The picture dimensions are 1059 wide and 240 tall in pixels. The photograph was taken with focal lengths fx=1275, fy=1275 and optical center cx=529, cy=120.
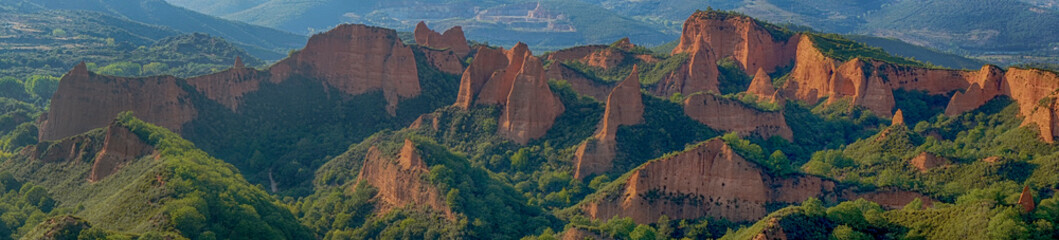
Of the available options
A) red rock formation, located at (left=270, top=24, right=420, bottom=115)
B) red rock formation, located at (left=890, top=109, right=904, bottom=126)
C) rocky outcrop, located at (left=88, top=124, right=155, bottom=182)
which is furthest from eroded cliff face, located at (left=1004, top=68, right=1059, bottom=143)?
rocky outcrop, located at (left=88, top=124, right=155, bottom=182)

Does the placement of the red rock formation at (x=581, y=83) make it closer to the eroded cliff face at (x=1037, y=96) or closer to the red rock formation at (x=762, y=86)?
the red rock formation at (x=762, y=86)

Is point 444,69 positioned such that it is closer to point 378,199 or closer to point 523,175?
point 523,175

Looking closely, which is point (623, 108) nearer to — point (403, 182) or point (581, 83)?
point (581, 83)

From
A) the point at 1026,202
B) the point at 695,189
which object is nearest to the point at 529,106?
the point at 695,189

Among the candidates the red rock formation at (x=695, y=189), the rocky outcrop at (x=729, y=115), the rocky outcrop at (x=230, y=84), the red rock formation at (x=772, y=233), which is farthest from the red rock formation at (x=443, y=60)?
the red rock formation at (x=772, y=233)

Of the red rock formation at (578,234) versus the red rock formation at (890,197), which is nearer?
the red rock formation at (578,234)

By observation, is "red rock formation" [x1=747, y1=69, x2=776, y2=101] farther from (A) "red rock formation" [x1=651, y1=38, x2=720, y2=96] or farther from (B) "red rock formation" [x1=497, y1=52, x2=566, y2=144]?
(B) "red rock formation" [x1=497, y1=52, x2=566, y2=144]

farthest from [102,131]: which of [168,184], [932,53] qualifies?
[932,53]
